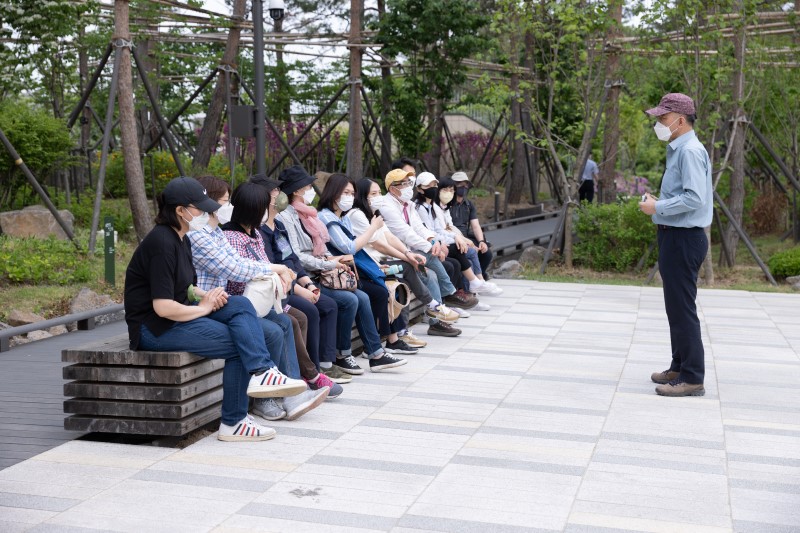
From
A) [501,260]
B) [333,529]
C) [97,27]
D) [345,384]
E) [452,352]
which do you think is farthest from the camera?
[97,27]

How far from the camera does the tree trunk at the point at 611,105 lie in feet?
52.4

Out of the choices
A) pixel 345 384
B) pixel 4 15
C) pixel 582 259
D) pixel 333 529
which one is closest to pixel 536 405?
pixel 345 384

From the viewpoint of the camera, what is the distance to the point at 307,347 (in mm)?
6953

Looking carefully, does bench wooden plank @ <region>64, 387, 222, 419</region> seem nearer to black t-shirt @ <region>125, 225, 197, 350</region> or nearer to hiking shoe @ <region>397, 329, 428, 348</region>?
black t-shirt @ <region>125, 225, 197, 350</region>

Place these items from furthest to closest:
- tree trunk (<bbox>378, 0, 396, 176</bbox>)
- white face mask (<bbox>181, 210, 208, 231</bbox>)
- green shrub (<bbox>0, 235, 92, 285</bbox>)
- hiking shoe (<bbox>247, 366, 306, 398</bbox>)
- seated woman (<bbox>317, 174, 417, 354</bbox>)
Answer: tree trunk (<bbox>378, 0, 396, 176</bbox>)
green shrub (<bbox>0, 235, 92, 285</bbox>)
seated woman (<bbox>317, 174, 417, 354</bbox>)
white face mask (<bbox>181, 210, 208, 231</bbox>)
hiking shoe (<bbox>247, 366, 306, 398</bbox>)

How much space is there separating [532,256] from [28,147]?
822 cm

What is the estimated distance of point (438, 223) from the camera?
11250mm

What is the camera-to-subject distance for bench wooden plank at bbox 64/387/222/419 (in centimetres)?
536

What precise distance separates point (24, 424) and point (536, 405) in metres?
3.25

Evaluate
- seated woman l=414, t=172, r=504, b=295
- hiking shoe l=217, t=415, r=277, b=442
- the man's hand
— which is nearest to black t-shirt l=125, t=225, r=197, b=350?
hiking shoe l=217, t=415, r=277, b=442

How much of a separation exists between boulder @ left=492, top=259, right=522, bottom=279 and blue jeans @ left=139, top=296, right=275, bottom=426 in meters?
9.58

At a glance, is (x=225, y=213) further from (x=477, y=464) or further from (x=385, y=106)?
(x=385, y=106)

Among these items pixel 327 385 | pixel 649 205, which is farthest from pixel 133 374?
pixel 649 205

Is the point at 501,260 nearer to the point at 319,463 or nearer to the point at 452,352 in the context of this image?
the point at 452,352
